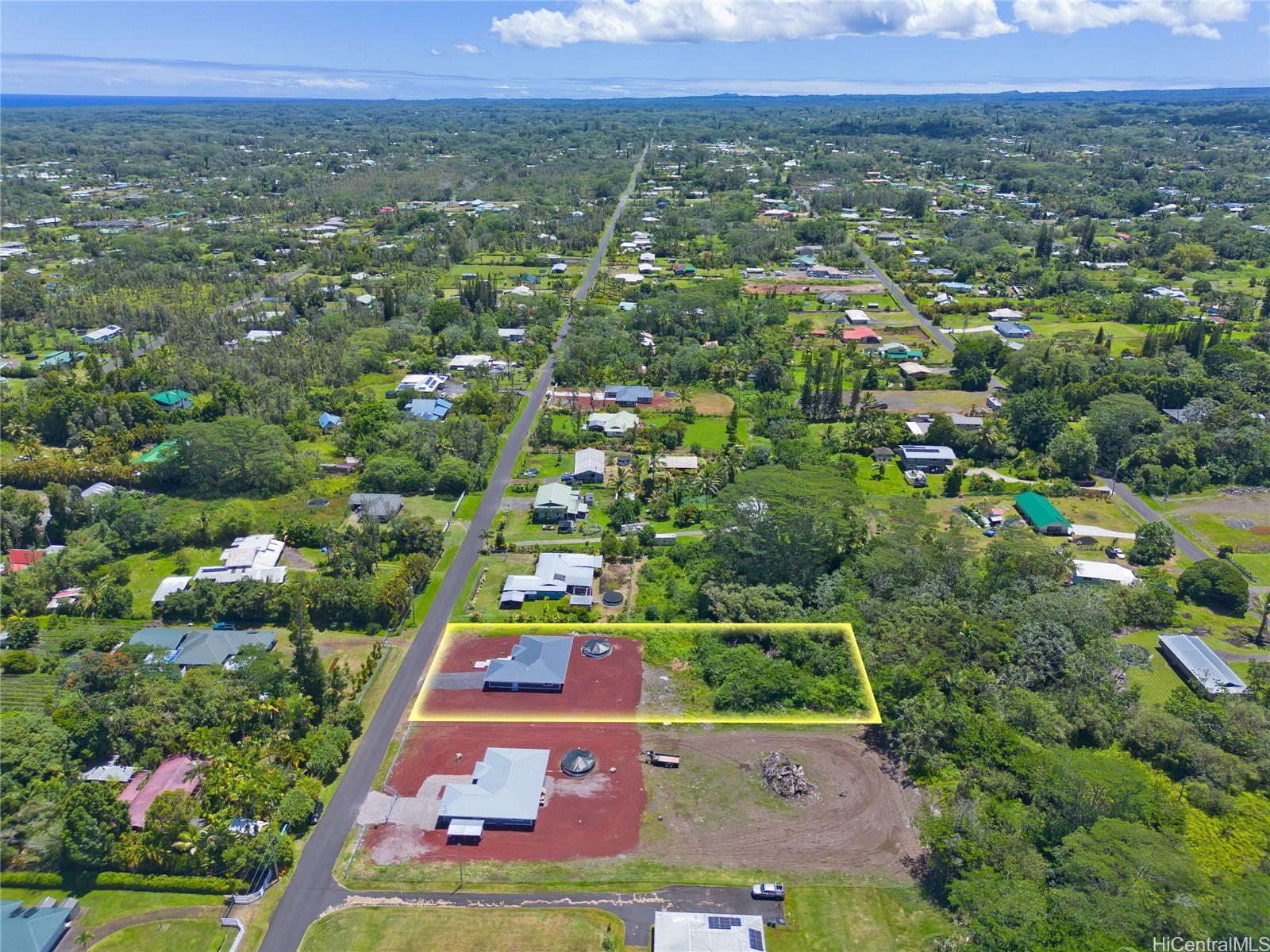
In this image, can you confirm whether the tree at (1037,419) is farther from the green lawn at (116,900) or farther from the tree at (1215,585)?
the green lawn at (116,900)

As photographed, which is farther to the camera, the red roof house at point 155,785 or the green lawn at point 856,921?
the red roof house at point 155,785

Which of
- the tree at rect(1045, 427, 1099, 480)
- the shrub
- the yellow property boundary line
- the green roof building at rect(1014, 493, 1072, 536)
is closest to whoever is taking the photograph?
the yellow property boundary line

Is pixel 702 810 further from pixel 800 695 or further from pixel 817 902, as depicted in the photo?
pixel 800 695

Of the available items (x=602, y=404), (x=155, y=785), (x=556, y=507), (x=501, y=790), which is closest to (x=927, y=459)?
(x=602, y=404)

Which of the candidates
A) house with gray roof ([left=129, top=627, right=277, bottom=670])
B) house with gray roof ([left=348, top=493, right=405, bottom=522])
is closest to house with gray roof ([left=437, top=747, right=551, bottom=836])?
house with gray roof ([left=129, top=627, right=277, bottom=670])

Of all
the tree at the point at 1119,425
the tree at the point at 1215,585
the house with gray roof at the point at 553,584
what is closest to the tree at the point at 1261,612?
the tree at the point at 1215,585

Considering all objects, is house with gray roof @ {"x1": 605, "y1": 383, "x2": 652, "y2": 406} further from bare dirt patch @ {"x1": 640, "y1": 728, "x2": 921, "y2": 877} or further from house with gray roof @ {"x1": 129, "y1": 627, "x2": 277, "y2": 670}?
bare dirt patch @ {"x1": 640, "y1": 728, "x2": 921, "y2": 877}
